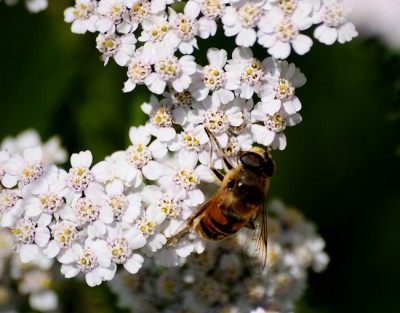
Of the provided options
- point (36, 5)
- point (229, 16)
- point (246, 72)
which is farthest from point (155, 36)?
point (36, 5)

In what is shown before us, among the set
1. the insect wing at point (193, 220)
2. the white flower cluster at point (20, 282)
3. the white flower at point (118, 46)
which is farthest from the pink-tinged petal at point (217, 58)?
the white flower cluster at point (20, 282)

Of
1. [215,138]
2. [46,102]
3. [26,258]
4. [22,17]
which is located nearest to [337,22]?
[215,138]

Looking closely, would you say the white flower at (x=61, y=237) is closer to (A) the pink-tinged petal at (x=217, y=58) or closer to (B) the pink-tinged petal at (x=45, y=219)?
(B) the pink-tinged petal at (x=45, y=219)

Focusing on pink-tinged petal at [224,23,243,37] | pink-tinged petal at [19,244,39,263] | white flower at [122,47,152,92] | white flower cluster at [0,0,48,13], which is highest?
pink-tinged petal at [224,23,243,37]

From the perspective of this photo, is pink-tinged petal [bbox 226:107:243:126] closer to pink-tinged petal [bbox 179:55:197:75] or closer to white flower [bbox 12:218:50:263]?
pink-tinged petal [bbox 179:55:197:75]

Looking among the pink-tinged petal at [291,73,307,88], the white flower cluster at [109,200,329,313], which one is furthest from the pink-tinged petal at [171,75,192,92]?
the white flower cluster at [109,200,329,313]

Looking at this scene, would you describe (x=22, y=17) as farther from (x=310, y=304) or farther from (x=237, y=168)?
(x=310, y=304)
